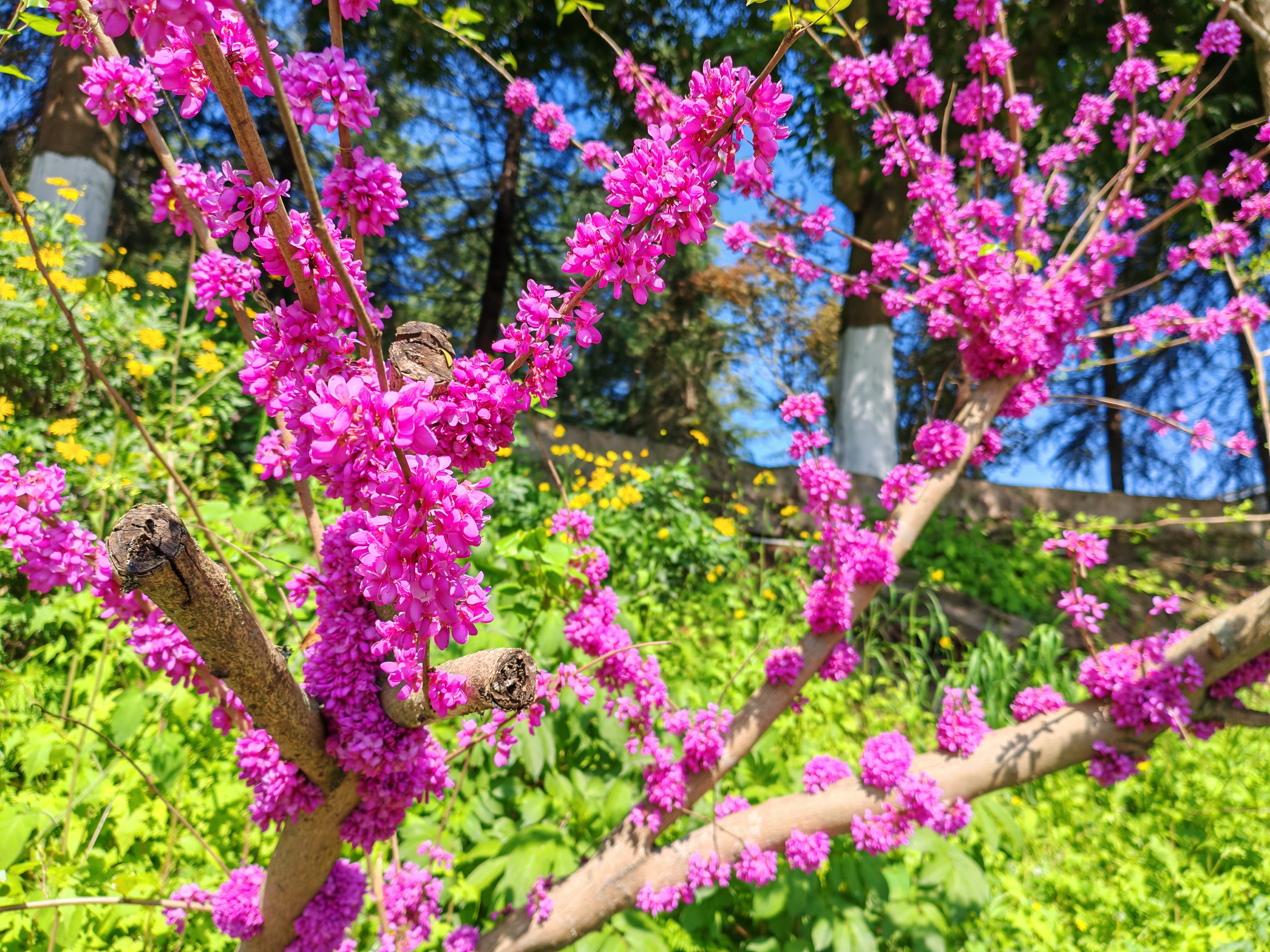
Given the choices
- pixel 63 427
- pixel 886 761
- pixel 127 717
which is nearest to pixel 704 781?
pixel 886 761

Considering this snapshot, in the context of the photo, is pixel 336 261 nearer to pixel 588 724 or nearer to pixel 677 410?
pixel 588 724

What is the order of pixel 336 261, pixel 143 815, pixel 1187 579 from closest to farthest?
pixel 336 261
pixel 143 815
pixel 1187 579

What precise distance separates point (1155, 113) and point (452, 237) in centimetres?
770

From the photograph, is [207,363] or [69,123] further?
[69,123]

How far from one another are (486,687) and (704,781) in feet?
4.55

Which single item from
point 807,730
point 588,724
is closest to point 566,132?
point 588,724

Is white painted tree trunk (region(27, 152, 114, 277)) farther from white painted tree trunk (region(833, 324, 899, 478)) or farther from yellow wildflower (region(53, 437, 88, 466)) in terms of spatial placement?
white painted tree trunk (region(833, 324, 899, 478))

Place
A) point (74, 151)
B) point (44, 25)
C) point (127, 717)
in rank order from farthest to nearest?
point (74, 151)
point (127, 717)
point (44, 25)

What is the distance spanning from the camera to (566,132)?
8.16 ft

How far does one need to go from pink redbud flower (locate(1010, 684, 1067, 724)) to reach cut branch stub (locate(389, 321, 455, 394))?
7.65 ft

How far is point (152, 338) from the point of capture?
355 cm

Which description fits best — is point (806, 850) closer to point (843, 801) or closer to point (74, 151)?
point (843, 801)

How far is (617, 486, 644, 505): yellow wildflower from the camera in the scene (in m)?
4.47

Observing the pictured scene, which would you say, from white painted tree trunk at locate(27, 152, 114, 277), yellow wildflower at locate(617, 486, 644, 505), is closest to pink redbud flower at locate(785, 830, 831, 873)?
yellow wildflower at locate(617, 486, 644, 505)
